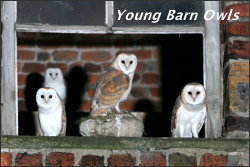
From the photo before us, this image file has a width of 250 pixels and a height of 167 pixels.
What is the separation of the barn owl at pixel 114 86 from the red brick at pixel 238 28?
0.59 m

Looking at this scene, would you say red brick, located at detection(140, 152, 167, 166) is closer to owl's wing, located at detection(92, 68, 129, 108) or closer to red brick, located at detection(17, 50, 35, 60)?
owl's wing, located at detection(92, 68, 129, 108)

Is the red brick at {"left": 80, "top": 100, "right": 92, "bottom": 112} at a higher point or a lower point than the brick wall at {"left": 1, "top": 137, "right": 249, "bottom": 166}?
higher

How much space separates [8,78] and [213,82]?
1.20 metres

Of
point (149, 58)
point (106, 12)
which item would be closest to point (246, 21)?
point (106, 12)

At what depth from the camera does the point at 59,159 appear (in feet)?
20.1

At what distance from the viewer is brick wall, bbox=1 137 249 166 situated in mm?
6129

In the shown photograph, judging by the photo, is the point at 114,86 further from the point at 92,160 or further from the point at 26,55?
the point at 26,55

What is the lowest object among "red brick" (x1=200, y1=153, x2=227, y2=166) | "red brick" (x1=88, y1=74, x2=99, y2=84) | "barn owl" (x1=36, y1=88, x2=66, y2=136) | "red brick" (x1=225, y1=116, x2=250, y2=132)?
"red brick" (x1=200, y1=153, x2=227, y2=166)

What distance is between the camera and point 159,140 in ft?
Result: 20.2

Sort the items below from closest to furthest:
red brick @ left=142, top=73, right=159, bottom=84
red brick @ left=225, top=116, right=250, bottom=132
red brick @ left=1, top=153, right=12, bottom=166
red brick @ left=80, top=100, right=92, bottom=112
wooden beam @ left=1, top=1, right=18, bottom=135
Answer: red brick @ left=1, top=153, right=12, bottom=166 < red brick @ left=225, top=116, right=250, bottom=132 < wooden beam @ left=1, top=1, right=18, bottom=135 < red brick @ left=80, top=100, right=92, bottom=112 < red brick @ left=142, top=73, right=159, bottom=84

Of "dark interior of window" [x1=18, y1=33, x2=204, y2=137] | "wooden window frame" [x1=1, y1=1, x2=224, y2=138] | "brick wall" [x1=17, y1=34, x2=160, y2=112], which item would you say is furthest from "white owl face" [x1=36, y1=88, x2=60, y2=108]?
"brick wall" [x1=17, y1=34, x2=160, y2=112]

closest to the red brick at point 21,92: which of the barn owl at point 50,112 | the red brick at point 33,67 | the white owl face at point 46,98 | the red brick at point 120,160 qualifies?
the red brick at point 33,67

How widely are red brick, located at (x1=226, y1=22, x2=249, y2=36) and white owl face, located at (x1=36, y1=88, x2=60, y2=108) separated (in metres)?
1.09

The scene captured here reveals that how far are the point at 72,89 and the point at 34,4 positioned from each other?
1969mm
